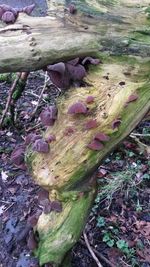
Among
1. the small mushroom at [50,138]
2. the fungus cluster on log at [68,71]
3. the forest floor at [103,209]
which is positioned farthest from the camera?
the forest floor at [103,209]

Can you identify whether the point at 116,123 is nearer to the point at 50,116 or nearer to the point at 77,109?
the point at 77,109

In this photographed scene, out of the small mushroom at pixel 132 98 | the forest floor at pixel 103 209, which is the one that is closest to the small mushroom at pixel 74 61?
the small mushroom at pixel 132 98

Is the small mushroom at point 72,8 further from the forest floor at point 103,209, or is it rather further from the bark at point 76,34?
the forest floor at point 103,209

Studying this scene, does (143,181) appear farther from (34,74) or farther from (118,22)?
(34,74)

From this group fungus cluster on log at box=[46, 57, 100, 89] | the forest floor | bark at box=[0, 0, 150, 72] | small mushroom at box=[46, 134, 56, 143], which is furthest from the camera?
the forest floor

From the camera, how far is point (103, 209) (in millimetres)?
3143

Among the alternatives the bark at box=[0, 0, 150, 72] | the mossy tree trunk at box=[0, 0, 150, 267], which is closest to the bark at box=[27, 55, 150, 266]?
the mossy tree trunk at box=[0, 0, 150, 267]

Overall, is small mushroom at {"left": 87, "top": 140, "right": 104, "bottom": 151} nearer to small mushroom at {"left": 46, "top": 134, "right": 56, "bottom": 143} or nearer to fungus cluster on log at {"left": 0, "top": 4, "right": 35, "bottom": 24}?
small mushroom at {"left": 46, "top": 134, "right": 56, "bottom": 143}

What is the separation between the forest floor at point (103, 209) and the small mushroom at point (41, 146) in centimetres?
32

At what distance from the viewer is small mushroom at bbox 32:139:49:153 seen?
2.05m

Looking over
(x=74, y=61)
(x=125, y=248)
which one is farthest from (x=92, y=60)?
(x=125, y=248)

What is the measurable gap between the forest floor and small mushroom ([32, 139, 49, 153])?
315mm

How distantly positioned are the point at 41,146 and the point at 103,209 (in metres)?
1.29

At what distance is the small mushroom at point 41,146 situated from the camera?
205 centimetres
